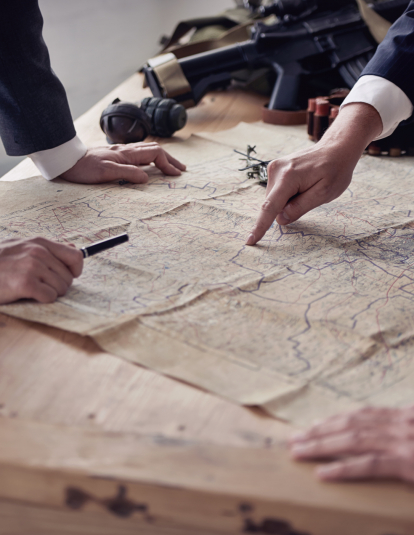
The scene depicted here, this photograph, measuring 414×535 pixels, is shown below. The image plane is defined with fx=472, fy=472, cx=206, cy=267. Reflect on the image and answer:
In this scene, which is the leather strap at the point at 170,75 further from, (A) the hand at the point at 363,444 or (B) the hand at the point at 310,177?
(A) the hand at the point at 363,444

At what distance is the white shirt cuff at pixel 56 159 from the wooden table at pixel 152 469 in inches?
29.8

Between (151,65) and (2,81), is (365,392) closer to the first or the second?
(2,81)

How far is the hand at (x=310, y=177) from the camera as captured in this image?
95 centimetres

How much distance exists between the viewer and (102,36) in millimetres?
4223

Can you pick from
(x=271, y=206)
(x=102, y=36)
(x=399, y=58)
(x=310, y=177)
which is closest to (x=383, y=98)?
(x=399, y=58)

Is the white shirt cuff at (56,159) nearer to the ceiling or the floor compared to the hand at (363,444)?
nearer to the ceiling

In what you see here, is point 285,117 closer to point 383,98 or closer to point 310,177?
point 383,98

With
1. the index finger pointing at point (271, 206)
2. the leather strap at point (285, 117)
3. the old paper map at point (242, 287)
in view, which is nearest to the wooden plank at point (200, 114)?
the leather strap at point (285, 117)

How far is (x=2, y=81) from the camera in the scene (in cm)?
116

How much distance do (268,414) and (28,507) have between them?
280 millimetres

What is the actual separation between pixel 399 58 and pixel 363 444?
95 cm

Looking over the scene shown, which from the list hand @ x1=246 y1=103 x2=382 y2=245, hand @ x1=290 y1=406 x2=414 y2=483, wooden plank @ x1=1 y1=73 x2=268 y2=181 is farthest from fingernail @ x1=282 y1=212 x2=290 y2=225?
wooden plank @ x1=1 y1=73 x2=268 y2=181

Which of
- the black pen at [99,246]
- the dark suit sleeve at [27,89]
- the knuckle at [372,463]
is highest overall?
the dark suit sleeve at [27,89]

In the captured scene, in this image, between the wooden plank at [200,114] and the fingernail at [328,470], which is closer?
the fingernail at [328,470]
